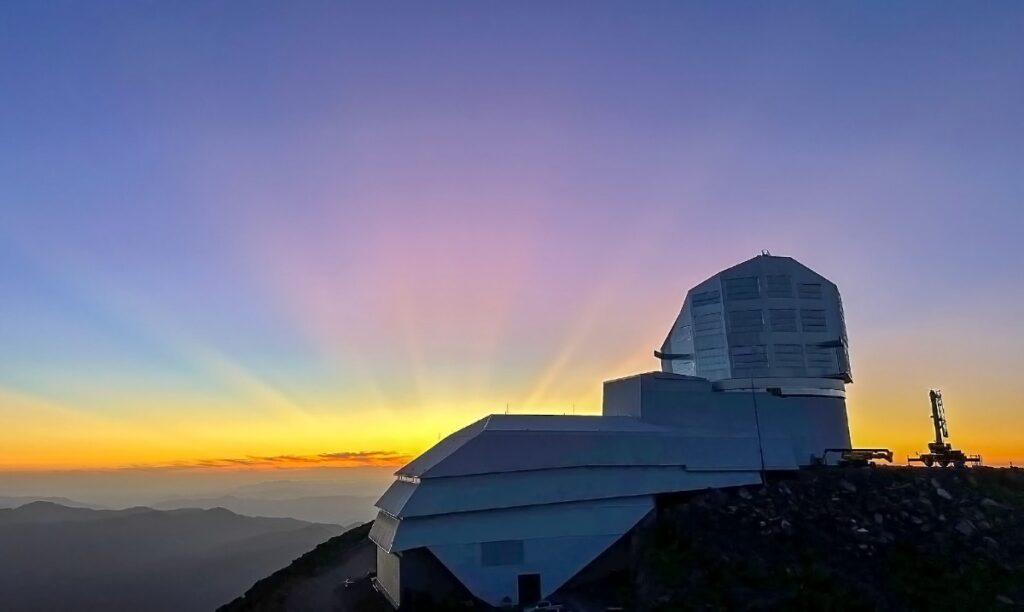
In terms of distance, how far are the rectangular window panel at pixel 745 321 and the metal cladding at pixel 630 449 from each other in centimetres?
7

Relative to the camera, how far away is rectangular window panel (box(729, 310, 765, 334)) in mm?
47312

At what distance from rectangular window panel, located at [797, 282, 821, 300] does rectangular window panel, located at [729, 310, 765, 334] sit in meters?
4.02

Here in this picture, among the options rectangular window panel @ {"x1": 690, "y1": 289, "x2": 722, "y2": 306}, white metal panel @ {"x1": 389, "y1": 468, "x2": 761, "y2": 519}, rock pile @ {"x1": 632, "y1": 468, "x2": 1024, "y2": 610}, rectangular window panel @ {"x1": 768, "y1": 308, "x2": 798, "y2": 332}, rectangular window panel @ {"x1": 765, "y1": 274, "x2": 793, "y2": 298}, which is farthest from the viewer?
rectangular window panel @ {"x1": 690, "y1": 289, "x2": 722, "y2": 306}

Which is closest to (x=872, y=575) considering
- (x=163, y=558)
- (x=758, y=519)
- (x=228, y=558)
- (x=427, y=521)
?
(x=758, y=519)

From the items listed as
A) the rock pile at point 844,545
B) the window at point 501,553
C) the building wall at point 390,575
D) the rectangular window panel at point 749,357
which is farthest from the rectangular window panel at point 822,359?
the building wall at point 390,575

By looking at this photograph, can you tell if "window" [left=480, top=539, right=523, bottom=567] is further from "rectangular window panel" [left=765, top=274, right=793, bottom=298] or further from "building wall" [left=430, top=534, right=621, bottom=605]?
"rectangular window panel" [left=765, top=274, right=793, bottom=298]

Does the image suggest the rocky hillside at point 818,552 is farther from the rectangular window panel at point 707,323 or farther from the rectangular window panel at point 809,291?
the rectangular window panel at point 809,291

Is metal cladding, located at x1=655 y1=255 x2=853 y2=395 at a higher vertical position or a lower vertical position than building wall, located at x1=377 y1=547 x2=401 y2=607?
higher

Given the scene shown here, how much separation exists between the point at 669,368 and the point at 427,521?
87.6ft

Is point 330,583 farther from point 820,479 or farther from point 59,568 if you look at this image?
point 59,568

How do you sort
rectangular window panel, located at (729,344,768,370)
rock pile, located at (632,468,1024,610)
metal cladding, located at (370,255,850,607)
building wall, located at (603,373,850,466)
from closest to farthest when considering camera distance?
rock pile, located at (632,468,1024,610) → metal cladding, located at (370,255,850,607) → building wall, located at (603,373,850,466) → rectangular window panel, located at (729,344,768,370)

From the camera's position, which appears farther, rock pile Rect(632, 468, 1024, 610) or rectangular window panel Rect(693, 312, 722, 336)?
rectangular window panel Rect(693, 312, 722, 336)

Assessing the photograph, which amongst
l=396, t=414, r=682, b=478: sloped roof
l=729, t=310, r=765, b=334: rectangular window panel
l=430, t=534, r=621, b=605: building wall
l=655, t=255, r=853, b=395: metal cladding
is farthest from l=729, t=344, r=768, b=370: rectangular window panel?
l=430, t=534, r=621, b=605: building wall

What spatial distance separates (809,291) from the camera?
161ft
